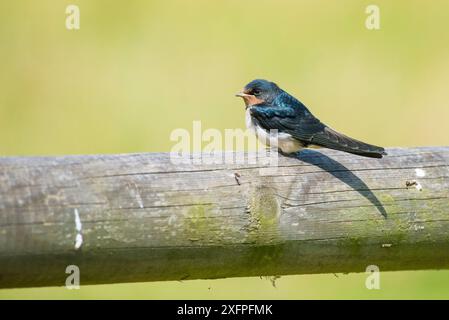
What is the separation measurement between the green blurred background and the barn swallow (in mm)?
2688

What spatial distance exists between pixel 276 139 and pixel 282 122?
0.20 m

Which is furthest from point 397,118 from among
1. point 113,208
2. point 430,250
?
point 113,208

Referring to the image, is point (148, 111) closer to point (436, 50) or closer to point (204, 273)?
point (436, 50)

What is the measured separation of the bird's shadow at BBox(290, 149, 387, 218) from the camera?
2988 mm

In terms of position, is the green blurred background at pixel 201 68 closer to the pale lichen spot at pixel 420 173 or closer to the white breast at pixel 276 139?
the white breast at pixel 276 139

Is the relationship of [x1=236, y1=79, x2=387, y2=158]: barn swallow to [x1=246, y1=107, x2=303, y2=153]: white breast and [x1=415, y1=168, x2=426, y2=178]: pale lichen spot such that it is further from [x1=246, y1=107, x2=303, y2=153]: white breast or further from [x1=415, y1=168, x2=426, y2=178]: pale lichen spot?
[x1=415, y1=168, x2=426, y2=178]: pale lichen spot

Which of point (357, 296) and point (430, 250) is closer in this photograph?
point (430, 250)

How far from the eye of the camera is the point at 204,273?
279cm

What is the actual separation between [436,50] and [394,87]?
0.76 metres

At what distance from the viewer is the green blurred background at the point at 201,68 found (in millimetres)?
7711

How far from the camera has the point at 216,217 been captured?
2.75 metres

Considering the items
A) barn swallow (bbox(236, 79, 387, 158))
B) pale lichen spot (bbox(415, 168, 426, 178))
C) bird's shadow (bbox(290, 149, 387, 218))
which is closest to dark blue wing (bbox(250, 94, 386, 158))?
barn swallow (bbox(236, 79, 387, 158))

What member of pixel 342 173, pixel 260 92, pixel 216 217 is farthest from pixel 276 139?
pixel 216 217

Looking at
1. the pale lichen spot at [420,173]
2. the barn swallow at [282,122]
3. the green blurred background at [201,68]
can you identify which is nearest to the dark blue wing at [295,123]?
the barn swallow at [282,122]
